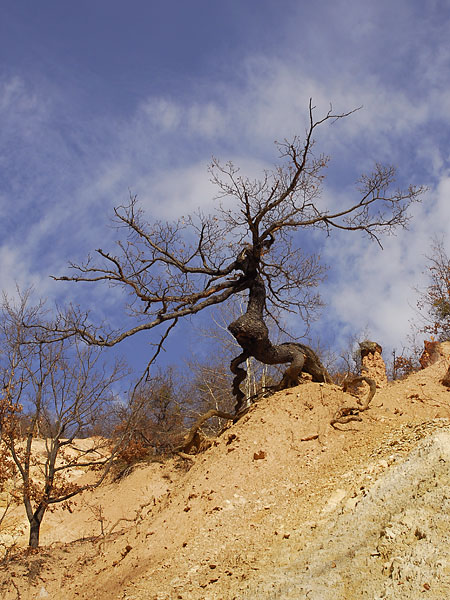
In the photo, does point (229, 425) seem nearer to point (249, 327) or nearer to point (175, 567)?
point (249, 327)

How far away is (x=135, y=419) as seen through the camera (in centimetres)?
1298

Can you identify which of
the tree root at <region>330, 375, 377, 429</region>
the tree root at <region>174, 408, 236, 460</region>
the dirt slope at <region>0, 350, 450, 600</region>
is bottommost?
the dirt slope at <region>0, 350, 450, 600</region>

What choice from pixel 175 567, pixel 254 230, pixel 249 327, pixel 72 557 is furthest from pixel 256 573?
pixel 254 230

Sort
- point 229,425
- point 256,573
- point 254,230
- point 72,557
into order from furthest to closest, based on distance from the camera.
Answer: point 254,230, point 229,425, point 72,557, point 256,573

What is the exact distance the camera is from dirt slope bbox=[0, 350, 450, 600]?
373cm

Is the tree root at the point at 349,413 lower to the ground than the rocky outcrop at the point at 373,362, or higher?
lower

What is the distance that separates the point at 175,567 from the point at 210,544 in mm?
422

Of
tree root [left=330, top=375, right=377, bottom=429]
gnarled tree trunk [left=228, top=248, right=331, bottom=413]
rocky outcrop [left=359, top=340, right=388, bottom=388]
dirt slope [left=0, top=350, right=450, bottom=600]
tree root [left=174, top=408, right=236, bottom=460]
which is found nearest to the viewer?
Answer: dirt slope [left=0, top=350, right=450, bottom=600]

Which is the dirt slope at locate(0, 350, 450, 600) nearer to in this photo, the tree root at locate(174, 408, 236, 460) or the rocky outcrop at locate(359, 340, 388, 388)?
the tree root at locate(174, 408, 236, 460)

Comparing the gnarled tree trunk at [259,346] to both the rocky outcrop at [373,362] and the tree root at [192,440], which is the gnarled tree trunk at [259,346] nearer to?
the tree root at [192,440]

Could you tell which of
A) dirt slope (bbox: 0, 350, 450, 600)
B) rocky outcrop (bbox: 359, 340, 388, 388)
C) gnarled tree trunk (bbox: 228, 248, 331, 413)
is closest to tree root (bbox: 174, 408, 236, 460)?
dirt slope (bbox: 0, 350, 450, 600)

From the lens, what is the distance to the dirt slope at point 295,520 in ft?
12.2

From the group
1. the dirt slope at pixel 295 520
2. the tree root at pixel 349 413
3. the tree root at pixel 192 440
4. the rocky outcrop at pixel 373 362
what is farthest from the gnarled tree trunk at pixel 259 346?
the tree root at pixel 349 413

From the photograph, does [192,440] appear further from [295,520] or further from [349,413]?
[295,520]
